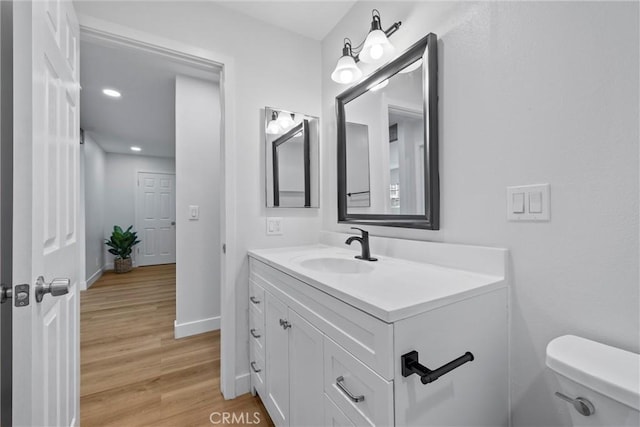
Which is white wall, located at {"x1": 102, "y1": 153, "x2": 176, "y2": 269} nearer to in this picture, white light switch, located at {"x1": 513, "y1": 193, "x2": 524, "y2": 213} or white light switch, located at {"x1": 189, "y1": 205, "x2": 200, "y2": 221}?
white light switch, located at {"x1": 189, "y1": 205, "x2": 200, "y2": 221}

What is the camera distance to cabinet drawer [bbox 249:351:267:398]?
1419 millimetres

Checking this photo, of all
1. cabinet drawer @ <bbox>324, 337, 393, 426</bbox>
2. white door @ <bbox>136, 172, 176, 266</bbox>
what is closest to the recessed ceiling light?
white door @ <bbox>136, 172, 176, 266</bbox>

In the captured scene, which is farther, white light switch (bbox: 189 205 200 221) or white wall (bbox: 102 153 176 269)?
white wall (bbox: 102 153 176 269)

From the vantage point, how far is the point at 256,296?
1519 mm

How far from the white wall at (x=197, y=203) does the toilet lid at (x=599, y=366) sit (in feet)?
8.25

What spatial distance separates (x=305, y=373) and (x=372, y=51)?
1470 millimetres

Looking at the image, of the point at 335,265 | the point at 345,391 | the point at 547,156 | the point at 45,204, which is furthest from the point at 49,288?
the point at 547,156

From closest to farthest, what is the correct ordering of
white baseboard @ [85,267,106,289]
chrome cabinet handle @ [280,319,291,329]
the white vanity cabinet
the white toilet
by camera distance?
the white toilet < the white vanity cabinet < chrome cabinet handle @ [280,319,291,329] < white baseboard @ [85,267,106,289]

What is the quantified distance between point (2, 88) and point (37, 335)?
27.7 inches

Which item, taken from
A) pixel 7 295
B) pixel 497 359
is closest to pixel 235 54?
pixel 7 295

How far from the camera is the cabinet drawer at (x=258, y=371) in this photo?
1.42m

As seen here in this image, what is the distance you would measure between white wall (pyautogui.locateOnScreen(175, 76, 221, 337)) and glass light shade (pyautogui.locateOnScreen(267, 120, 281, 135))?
42.7 inches

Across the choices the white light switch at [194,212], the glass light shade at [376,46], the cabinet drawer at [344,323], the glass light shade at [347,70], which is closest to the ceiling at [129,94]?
the glass light shade at [347,70]

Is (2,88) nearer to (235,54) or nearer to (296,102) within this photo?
(235,54)
